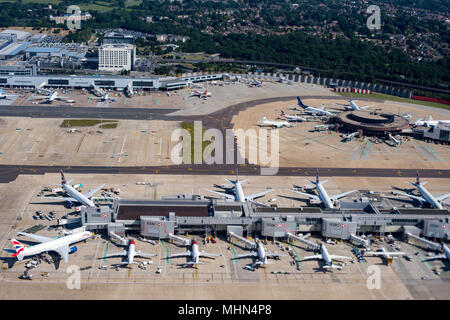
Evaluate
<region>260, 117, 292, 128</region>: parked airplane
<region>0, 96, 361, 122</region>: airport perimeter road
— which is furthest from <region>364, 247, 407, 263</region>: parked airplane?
<region>0, 96, 361, 122</region>: airport perimeter road

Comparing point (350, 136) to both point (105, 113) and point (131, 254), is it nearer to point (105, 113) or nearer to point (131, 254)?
point (105, 113)

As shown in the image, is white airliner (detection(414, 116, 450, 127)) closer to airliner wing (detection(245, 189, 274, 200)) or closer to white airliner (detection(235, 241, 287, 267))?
airliner wing (detection(245, 189, 274, 200))

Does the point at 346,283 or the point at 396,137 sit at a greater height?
the point at 396,137

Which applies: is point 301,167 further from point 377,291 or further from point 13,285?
point 13,285

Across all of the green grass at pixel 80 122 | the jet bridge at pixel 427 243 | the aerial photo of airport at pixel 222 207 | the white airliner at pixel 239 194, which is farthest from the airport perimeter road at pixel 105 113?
the jet bridge at pixel 427 243

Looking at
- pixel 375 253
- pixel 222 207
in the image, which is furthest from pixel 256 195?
pixel 375 253

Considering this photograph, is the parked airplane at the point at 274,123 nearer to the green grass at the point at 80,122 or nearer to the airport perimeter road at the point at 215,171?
the airport perimeter road at the point at 215,171

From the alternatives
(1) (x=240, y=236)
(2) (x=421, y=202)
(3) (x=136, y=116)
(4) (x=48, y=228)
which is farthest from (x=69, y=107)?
(2) (x=421, y=202)
